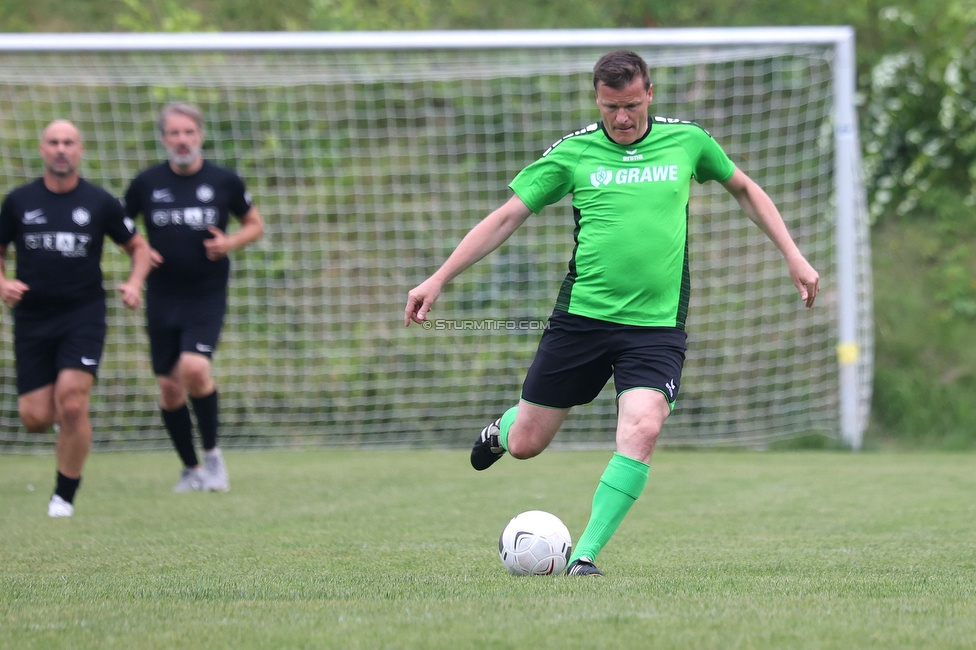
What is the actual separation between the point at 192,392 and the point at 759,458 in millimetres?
4902

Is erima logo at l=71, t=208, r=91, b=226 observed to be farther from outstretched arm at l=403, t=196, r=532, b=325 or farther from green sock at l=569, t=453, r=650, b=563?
green sock at l=569, t=453, r=650, b=563

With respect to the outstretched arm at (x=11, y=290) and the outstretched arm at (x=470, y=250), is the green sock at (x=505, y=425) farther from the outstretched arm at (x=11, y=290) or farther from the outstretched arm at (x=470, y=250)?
the outstretched arm at (x=11, y=290)

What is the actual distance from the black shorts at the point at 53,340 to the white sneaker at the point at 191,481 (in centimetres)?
138

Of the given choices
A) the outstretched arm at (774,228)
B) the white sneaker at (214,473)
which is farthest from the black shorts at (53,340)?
the outstretched arm at (774,228)

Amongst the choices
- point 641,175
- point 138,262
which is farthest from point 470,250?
point 138,262

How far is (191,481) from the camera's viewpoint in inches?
314

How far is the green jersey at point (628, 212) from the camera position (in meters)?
4.57

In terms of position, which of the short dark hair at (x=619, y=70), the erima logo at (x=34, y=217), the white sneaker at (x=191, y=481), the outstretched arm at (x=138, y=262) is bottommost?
the white sneaker at (x=191, y=481)

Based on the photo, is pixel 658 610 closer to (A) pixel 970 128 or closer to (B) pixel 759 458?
(B) pixel 759 458

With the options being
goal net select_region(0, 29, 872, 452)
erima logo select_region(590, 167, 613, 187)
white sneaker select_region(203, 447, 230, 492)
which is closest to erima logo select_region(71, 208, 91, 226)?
white sneaker select_region(203, 447, 230, 492)

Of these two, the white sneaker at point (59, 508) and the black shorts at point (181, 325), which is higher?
the black shorts at point (181, 325)

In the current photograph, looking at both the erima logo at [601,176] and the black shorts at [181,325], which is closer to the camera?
the erima logo at [601,176]

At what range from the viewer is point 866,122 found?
41.7ft

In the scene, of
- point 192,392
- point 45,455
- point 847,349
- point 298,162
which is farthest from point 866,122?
point 45,455
